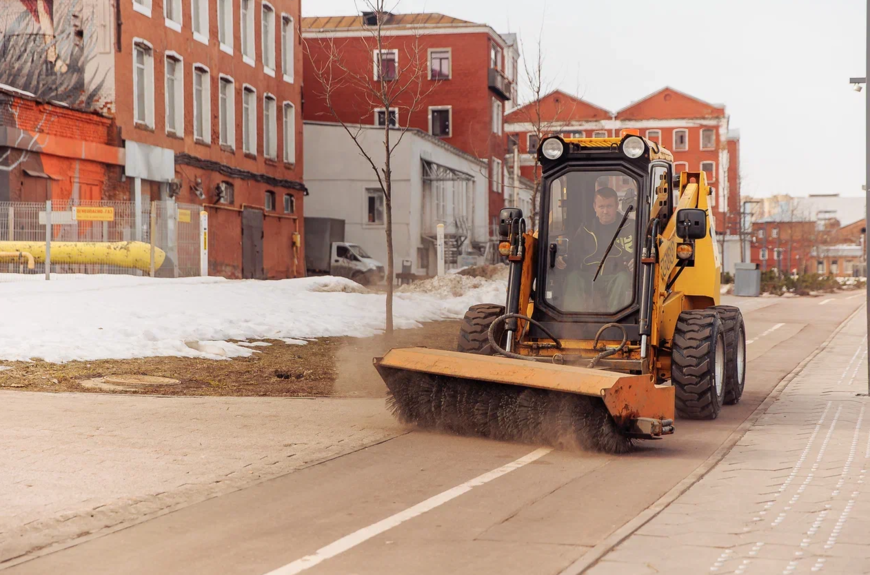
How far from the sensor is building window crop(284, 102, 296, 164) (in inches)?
1783

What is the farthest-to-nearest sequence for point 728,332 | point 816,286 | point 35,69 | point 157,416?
point 816,286 → point 35,69 → point 728,332 → point 157,416

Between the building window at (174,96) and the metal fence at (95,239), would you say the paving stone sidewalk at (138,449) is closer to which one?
the metal fence at (95,239)

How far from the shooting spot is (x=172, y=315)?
18969 millimetres

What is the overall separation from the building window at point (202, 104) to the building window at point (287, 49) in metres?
7.58

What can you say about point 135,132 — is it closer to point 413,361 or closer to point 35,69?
point 35,69

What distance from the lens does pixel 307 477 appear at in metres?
8.20

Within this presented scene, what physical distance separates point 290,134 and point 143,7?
503 inches

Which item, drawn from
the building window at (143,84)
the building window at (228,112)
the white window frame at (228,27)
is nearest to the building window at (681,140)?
the white window frame at (228,27)

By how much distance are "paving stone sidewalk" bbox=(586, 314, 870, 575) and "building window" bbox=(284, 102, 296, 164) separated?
117 feet

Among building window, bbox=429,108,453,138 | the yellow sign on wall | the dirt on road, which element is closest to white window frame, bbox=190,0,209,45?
the yellow sign on wall

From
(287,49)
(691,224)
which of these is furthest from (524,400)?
(287,49)

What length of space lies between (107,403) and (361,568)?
262 inches

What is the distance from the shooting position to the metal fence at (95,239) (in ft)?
87.8

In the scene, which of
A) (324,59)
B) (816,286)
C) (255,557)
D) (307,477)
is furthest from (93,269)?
(816,286)
